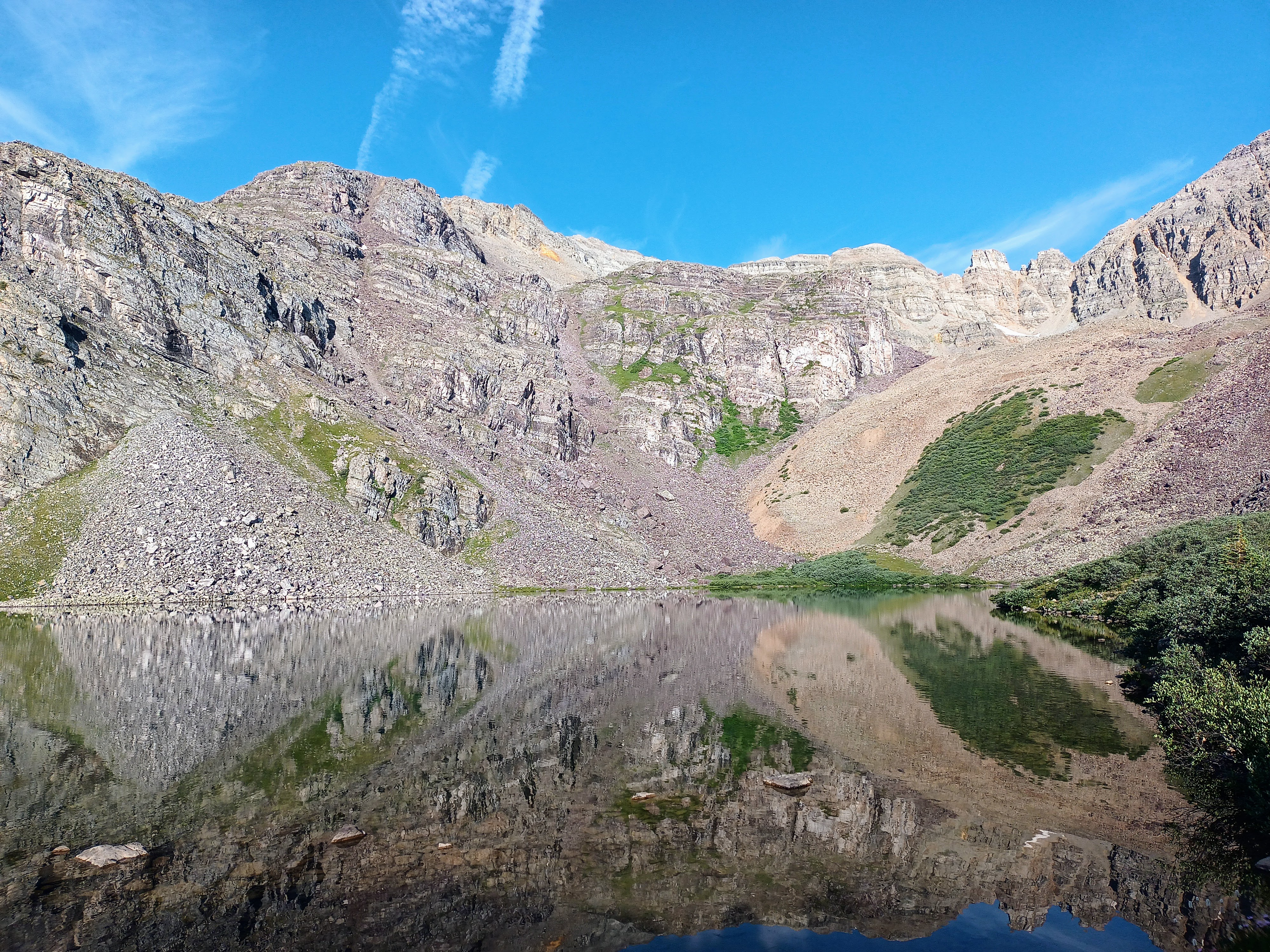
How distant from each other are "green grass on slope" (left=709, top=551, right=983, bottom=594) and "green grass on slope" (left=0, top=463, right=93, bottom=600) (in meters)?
71.5

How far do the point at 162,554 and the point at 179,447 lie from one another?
1785 cm

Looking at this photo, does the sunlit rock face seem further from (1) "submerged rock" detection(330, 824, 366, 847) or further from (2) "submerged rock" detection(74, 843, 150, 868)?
(2) "submerged rock" detection(74, 843, 150, 868)

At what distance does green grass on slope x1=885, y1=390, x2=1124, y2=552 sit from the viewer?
3900 inches

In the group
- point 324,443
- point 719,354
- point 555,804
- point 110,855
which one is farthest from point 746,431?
point 110,855

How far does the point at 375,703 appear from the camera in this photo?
81.8 feet

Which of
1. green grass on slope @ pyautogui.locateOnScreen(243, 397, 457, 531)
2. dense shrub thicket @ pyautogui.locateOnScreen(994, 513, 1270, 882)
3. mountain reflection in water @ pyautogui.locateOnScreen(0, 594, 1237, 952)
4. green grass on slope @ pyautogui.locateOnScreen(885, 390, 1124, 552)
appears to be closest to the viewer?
mountain reflection in water @ pyautogui.locateOnScreen(0, 594, 1237, 952)

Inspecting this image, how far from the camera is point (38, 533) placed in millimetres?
63688

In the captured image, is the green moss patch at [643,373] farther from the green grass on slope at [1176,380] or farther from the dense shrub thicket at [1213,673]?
the dense shrub thicket at [1213,673]

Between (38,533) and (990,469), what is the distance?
119985mm

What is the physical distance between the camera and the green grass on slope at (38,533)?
59188 mm

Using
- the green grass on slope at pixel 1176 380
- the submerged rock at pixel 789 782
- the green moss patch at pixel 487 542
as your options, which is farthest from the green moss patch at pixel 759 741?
the green grass on slope at pixel 1176 380

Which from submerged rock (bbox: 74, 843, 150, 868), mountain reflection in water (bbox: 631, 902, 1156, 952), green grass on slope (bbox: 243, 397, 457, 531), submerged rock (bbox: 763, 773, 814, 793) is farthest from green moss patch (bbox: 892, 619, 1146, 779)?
green grass on slope (bbox: 243, 397, 457, 531)

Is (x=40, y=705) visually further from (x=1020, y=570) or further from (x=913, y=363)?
(x=913, y=363)

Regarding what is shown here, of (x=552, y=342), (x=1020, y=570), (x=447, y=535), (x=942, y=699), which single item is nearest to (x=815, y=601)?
A: (x=1020, y=570)
